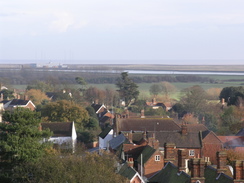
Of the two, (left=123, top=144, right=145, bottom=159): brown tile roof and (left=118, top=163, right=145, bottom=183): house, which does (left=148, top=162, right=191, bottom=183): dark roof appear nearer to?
(left=118, top=163, right=145, bottom=183): house

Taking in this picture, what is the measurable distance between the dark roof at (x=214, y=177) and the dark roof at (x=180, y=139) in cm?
1972

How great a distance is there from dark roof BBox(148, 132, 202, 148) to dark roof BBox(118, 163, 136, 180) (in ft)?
43.1

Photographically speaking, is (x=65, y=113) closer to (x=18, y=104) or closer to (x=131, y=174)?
(x=18, y=104)

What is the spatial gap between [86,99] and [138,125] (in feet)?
154

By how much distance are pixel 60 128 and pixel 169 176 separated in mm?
31120

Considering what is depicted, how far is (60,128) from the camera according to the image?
205 ft

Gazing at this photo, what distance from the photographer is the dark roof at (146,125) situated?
5831 centimetres

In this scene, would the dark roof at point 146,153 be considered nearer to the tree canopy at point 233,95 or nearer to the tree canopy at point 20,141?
the tree canopy at point 20,141

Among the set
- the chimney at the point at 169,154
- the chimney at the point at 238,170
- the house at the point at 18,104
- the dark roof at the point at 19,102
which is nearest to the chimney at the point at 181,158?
the chimney at the point at 169,154

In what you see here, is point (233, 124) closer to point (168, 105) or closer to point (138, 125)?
point (138, 125)

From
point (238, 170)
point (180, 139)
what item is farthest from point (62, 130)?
point (238, 170)

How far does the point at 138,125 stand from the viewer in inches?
2333

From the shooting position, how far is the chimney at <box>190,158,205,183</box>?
27.0 m

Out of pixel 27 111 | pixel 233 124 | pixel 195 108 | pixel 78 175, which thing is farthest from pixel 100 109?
pixel 78 175
